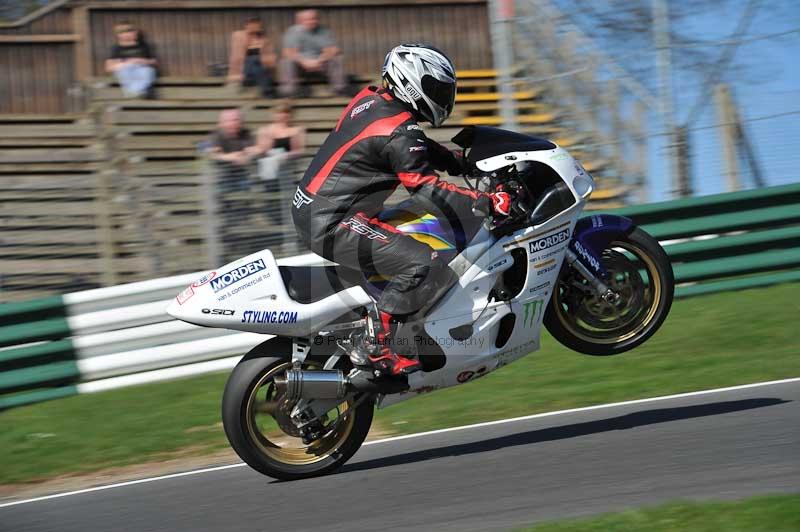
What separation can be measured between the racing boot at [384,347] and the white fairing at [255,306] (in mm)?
141

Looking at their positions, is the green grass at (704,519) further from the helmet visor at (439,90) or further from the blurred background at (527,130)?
the blurred background at (527,130)

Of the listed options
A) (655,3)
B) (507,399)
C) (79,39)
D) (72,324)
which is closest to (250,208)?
(72,324)

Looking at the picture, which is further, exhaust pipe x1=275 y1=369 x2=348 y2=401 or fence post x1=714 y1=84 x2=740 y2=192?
fence post x1=714 y1=84 x2=740 y2=192

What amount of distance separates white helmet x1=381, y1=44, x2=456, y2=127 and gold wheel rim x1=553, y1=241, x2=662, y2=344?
1.31m

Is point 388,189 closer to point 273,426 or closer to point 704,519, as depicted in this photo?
point 273,426

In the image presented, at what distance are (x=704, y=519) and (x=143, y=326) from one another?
581 cm

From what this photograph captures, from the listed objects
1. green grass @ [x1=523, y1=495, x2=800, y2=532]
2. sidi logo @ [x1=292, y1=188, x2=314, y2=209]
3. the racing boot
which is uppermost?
sidi logo @ [x1=292, y1=188, x2=314, y2=209]

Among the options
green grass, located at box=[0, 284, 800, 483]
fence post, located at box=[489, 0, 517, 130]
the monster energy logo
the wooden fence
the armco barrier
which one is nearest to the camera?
the monster energy logo

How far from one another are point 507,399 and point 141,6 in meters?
9.28

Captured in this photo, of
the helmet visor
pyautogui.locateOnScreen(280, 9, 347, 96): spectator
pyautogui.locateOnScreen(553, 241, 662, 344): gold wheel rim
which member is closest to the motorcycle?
pyautogui.locateOnScreen(553, 241, 662, 344): gold wheel rim

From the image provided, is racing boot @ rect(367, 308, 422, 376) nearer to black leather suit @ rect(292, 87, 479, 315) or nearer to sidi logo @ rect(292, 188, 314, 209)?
black leather suit @ rect(292, 87, 479, 315)

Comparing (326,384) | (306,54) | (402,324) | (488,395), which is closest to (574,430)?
(402,324)

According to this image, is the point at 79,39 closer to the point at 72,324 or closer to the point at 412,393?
the point at 72,324

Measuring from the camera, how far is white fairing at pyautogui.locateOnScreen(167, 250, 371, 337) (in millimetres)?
5969
